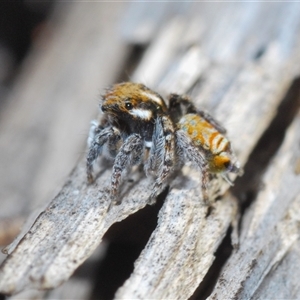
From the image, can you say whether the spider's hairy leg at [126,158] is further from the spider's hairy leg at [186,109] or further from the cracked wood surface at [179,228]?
the spider's hairy leg at [186,109]

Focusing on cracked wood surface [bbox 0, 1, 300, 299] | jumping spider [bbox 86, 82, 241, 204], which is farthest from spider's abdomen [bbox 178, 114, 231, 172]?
cracked wood surface [bbox 0, 1, 300, 299]

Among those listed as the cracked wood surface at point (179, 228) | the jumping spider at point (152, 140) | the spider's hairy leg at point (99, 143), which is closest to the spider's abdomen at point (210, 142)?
the jumping spider at point (152, 140)

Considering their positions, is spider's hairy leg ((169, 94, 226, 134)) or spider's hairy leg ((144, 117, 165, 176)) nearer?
spider's hairy leg ((144, 117, 165, 176))

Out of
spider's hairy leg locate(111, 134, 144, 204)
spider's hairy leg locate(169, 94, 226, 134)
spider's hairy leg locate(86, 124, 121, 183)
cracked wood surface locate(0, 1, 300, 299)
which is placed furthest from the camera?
spider's hairy leg locate(169, 94, 226, 134)

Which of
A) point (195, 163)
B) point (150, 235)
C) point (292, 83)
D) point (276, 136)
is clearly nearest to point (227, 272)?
point (150, 235)

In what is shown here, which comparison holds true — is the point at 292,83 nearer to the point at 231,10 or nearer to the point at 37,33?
the point at 231,10

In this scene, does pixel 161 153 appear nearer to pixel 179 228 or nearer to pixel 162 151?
pixel 162 151

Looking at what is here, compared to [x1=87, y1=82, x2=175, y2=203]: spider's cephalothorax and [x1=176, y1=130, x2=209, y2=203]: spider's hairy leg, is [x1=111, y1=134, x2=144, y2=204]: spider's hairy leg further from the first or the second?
[x1=176, y1=130, x2=209, y2=203]: spider's hairy leg

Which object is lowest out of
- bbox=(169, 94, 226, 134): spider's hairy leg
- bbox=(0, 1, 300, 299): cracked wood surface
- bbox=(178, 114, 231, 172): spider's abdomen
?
bbox=(0, 1, 300, 299): cracked wood surface
